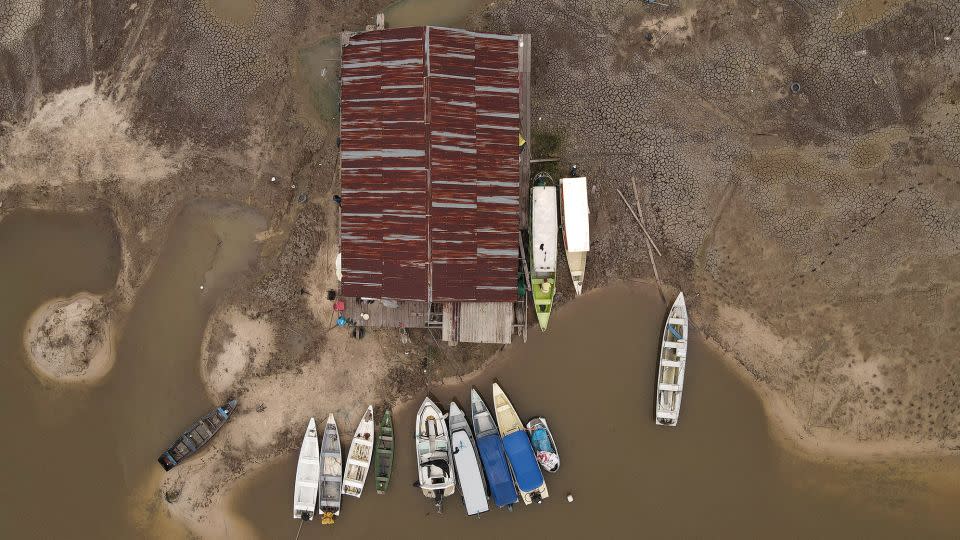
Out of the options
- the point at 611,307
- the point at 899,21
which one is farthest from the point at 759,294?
the point at 899,21

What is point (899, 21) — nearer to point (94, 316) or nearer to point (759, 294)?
point (759, 294)

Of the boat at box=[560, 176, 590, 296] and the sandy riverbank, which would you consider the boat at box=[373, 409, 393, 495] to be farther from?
the sandy riverbank

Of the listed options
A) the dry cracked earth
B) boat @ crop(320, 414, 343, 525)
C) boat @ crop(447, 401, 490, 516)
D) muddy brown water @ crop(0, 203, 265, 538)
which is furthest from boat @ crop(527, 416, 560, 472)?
muddy brown water @ crop(0, 203, 265, 538)

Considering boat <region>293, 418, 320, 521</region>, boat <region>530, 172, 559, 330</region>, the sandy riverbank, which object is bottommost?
boat <region>293, 418, 320, 521</region>

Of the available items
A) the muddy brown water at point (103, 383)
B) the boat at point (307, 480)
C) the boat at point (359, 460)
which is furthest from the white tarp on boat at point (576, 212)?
the boat at point (307, 480)

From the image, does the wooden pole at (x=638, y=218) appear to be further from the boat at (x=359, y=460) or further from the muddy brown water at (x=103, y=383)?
the muddy brown water at (x=103, y=383)

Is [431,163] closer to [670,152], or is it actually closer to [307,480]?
[670,152]
